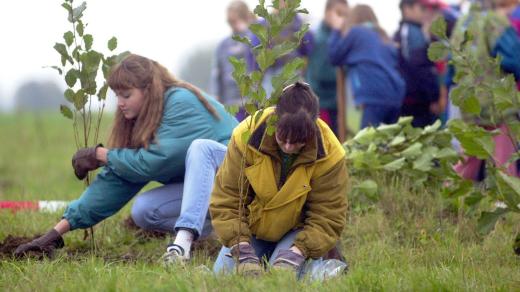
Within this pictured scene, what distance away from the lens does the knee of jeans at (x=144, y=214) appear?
19.8 ft

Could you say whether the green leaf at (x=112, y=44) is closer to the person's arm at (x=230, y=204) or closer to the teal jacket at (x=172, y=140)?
the teal jacket at (x=172, y=140)

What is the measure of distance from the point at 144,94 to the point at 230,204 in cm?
110

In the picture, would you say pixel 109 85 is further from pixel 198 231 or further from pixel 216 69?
pixel 216 69

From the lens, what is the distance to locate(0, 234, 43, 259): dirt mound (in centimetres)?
563

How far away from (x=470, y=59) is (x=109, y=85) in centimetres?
208

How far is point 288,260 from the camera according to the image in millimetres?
4867

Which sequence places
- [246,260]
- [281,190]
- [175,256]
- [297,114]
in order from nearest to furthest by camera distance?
[297,114] < [246,260] < [281,190] < [175,256]

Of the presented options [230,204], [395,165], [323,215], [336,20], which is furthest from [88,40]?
[336,20]

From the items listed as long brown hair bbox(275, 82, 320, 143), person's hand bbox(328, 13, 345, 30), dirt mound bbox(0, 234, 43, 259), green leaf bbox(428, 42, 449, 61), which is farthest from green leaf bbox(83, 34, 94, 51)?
person's hand bbox(328, 13, 345, 30)

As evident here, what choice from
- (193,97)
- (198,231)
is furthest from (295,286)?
(193,97)

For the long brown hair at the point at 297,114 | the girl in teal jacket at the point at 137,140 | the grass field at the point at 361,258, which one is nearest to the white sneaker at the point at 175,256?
the grass field at the point at 361,258

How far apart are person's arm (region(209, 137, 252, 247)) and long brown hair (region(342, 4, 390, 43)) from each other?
190 inches

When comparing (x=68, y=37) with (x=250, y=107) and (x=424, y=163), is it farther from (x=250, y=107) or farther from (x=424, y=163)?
(x=424, y=163)

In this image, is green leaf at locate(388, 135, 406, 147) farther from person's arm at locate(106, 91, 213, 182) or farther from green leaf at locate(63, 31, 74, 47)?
green leaf at locate(63, 31, 74, 47)
